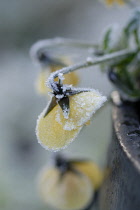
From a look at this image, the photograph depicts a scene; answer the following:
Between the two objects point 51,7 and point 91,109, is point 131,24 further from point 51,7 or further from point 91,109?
point 51,7

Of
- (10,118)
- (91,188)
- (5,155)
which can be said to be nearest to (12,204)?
(5,155)

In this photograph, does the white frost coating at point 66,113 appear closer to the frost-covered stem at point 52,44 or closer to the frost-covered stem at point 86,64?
the frost-covered stem at point 86,64

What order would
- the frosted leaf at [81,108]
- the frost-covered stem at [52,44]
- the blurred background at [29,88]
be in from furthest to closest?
the blurred background at [29,88] < the frost-covered stem at [52,44] < the frosted leaf at [81,108]

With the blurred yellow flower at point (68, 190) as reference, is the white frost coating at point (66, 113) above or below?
above

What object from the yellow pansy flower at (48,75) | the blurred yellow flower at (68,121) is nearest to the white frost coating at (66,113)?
the blurred yellow flower at (68,121)

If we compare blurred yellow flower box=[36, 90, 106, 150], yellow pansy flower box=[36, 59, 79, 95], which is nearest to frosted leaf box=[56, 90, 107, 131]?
blurred yellow flower box=[36, 90, 106, 150]

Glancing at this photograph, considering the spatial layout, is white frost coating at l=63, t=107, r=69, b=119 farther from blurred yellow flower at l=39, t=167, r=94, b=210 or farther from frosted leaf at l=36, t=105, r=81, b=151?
blurred yellow flower at l=39, t=167, r=94, b=210

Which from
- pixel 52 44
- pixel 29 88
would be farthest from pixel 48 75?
pixel 29 88
